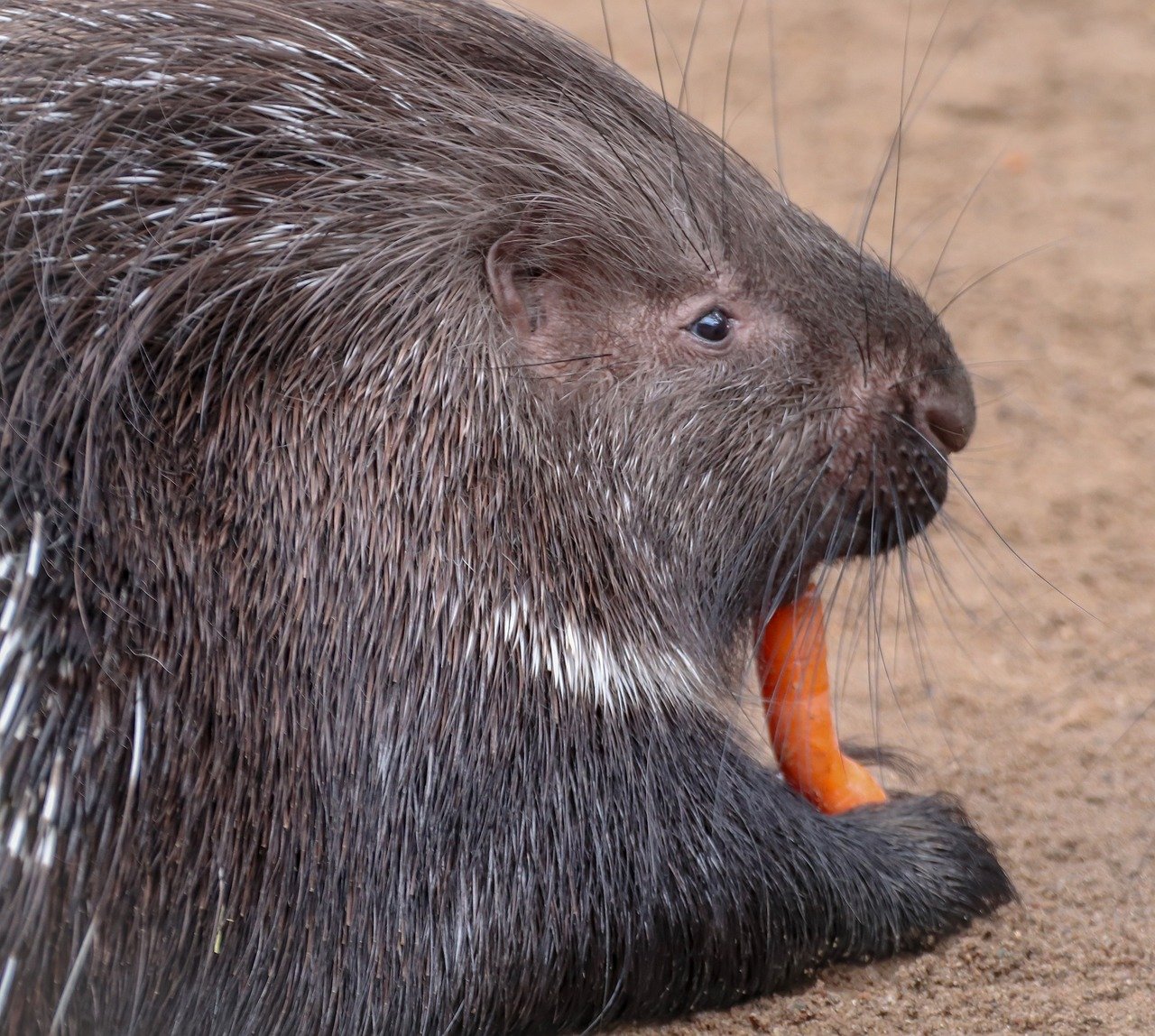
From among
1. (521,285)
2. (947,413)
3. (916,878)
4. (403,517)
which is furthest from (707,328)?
(916,878)

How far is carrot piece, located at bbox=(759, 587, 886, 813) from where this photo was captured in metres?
2.23

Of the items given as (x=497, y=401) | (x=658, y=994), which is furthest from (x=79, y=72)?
(x=658, y=994)

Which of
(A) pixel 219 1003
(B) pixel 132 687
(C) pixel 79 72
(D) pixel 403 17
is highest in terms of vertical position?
(D) pixel 403 17

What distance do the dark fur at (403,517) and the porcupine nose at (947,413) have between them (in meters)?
0.01

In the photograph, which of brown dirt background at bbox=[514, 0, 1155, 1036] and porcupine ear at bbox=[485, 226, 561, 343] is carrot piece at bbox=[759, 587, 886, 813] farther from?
porcupine ear at bbox=[485, 226, 561, 343]

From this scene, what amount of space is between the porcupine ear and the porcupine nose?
53cm

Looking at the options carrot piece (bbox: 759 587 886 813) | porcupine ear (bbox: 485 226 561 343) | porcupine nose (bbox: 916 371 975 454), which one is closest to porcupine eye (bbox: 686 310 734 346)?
porcupine ear (bbox: 485 226 561 343)

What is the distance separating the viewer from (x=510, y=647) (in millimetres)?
1817

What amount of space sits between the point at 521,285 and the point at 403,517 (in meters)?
0.37

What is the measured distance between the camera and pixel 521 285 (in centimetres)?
196

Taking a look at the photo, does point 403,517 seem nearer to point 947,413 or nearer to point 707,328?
point 707,328

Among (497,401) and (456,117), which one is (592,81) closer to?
(456,117)

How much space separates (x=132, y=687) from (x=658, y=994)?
78 centimetres

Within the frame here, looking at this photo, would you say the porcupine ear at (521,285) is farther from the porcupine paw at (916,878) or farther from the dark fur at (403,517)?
the porcupine paw at (916,878)
